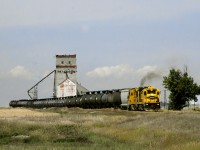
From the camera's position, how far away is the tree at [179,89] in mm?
78062

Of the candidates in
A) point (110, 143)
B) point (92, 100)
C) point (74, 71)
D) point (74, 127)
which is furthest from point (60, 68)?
point (110, 143)

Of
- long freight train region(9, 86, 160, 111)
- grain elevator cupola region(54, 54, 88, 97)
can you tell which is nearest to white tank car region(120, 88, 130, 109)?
long freight train region(9, 86, 160, 111)

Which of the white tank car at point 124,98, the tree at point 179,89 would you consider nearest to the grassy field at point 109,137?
the white tank car at point 124,98

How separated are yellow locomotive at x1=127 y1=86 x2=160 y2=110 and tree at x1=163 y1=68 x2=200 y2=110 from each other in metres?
19.7

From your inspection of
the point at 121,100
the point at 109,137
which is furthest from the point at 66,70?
the point at 109,137

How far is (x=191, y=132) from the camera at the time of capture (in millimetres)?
24828

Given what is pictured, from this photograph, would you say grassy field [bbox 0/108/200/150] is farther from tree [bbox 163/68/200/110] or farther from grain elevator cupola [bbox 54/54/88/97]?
grain elevator cupola [bbox 54/54/88/97]

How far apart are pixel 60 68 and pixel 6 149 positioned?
127 metres

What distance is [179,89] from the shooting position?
77.7 meters

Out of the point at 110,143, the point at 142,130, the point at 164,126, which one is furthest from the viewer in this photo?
the point at 164,126

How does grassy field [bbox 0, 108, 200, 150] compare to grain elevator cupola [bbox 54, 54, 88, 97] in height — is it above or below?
below

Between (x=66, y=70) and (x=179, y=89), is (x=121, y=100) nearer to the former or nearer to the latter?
(x=179, y=89)

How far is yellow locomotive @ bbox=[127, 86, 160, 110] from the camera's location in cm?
5631

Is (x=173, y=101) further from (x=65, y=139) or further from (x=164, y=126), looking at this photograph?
(x=65, y=139)
